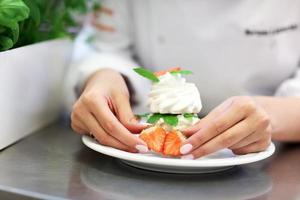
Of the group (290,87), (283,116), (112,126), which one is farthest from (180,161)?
(290,87)

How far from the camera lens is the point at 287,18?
99 cm

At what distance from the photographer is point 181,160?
61 cm

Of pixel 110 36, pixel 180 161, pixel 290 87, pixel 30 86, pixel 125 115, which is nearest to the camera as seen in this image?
pixel 180 161

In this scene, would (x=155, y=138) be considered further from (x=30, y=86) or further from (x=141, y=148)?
(x=30, y=86)

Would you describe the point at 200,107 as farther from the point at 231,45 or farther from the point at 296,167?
the point at 231,45

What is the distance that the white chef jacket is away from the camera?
3.25 feet

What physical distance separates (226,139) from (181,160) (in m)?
0.07

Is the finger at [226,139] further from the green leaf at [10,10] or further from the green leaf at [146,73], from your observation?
the green leaf at [10,10]

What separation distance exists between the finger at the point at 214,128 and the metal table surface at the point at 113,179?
0.05 meters

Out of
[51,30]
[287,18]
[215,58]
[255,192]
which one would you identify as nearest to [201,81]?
[215,58]

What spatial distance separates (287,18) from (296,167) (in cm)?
39

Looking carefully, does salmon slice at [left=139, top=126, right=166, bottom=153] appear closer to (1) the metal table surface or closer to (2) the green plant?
(1) the metal table surface

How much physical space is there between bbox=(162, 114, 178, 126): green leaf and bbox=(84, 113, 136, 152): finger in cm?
6

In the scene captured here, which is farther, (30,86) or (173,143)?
(30,86)
